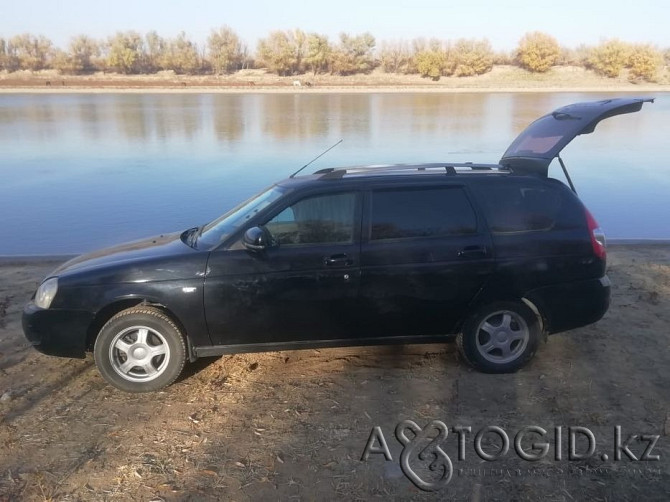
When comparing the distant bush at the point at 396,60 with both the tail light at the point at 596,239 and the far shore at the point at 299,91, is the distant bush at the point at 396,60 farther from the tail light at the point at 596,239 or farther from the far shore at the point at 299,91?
the tail light at the point at 596,239

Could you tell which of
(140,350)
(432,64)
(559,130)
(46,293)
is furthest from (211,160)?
(432,64)

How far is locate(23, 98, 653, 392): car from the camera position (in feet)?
14.6

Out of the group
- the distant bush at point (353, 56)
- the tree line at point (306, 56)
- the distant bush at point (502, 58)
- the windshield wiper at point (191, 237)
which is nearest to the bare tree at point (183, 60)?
the tree line at point (306, 56)

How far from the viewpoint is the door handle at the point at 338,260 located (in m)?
4.49

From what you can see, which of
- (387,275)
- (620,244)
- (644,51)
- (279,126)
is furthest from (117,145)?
(644,51)

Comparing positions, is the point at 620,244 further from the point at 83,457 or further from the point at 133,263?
the point at 83,457

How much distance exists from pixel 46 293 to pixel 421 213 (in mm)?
2920

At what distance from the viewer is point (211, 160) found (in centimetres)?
1712

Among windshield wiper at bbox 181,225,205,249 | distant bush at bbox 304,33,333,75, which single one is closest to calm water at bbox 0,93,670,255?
windshield wiper at bbox 181,225,205,249

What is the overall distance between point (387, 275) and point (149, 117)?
92.2ft

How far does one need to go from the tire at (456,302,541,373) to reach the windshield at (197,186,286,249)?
1.85 m

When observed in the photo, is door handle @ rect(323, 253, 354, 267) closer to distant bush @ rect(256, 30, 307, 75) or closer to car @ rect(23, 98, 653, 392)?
car @ rect(23, 98, 653, 392)

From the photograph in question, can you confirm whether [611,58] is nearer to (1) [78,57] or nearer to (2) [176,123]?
(2) [176,123]

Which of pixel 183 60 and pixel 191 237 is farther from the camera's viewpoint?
pixel 183 60
